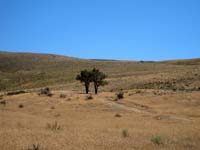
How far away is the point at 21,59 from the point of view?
432 feet

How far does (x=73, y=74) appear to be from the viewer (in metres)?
99.1

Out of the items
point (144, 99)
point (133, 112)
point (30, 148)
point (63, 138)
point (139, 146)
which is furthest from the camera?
point (144, 99)

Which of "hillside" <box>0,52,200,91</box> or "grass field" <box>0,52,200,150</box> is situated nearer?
"grass field" <box>0,52,200,150</box>

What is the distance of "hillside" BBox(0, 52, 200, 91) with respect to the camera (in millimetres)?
71688

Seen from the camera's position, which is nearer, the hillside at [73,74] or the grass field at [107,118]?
the grass field at [107,118]

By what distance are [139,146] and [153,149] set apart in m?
0.73

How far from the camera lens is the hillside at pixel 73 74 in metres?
71.7

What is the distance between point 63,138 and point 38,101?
22.8 metres

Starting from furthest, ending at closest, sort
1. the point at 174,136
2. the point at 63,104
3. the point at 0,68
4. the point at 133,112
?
the point at 0,68 → the point at 63,104 → the point at 133,112 → the point at 174,136

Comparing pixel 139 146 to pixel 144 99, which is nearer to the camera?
pixel 139 146

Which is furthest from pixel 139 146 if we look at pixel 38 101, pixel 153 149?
pixel 38 101

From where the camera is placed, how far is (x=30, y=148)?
478 inches

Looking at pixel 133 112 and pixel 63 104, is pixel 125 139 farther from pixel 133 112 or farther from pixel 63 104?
pixel 63 104

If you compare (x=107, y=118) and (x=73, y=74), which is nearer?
(x=107, y=118)
